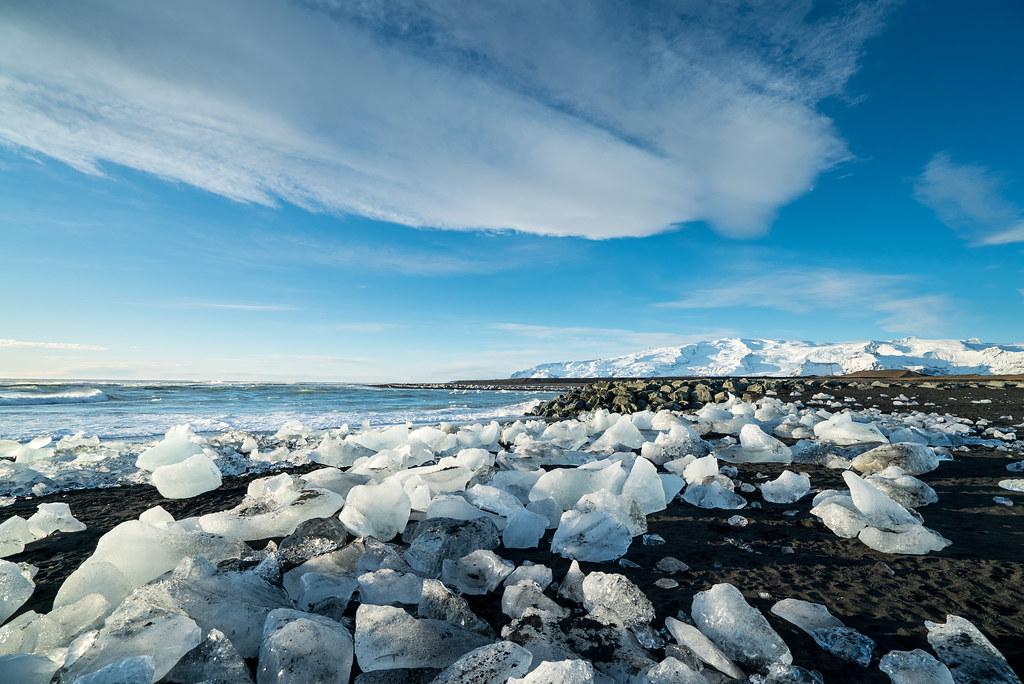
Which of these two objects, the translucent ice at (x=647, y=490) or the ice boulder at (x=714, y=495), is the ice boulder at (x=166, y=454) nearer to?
the translucent ice at (x=647, y=490)

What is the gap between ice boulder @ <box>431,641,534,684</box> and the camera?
1.00 metres

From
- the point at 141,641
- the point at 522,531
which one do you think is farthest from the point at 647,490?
the point at 141,641

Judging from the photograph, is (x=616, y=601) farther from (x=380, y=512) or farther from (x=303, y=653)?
(x=380, y=512)

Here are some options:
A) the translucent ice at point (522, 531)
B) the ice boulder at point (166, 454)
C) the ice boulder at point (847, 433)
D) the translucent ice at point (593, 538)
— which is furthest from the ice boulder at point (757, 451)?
the ice boulder at point (166, 454)

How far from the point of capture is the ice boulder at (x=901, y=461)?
8.89 ft

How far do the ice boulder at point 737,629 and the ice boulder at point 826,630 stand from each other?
0.11m

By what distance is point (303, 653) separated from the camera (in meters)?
1.11

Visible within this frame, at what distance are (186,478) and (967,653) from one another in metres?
3.65

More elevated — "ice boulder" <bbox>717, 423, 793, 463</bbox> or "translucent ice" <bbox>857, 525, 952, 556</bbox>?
"ice boulder" <bbox>717, 423, 793, 463</bbox>

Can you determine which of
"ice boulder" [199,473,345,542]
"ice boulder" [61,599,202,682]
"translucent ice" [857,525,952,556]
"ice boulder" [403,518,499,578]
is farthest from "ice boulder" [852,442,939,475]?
A: "ice boulder" [61,599,202,682]

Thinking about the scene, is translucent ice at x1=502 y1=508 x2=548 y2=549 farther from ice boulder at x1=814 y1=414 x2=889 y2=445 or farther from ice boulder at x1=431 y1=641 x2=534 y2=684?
ice boulder at x1=814 y1=414 x2=889 y2=445

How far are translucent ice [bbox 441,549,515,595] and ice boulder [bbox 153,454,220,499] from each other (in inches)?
88.3

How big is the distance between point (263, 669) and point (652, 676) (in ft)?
2.89

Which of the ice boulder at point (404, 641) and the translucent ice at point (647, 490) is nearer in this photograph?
the ice boulder at point (404, 641)
